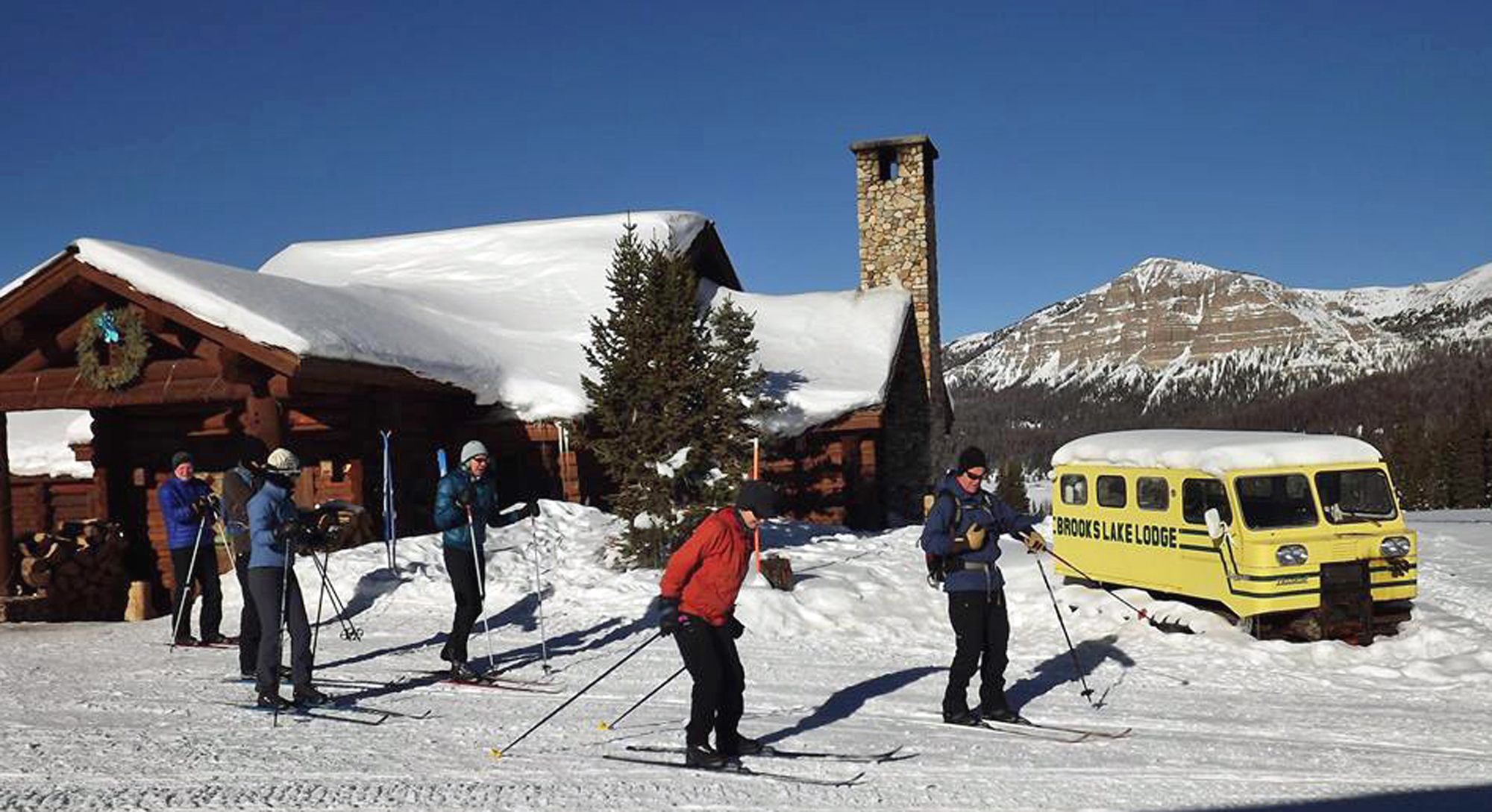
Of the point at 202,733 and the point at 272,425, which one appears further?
the point at 272,425

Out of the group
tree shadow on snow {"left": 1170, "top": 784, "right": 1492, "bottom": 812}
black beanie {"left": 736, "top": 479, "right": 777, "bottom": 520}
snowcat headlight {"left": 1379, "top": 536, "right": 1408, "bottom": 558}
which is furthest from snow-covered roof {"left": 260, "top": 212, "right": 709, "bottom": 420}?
tree shadow on snow {"left": 1170, "top": 784, "right": 1492, "bottom": 812}

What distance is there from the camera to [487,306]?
2144 cm

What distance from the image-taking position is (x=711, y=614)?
6.23 metres

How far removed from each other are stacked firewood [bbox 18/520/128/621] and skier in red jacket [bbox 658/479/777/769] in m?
11.5

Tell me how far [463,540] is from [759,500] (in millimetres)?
3060

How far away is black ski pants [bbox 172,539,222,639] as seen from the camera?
1012cm

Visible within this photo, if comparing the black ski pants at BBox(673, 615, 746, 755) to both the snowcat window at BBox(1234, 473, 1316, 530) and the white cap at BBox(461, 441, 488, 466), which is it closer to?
the white cap at BBox(461, 441, 488, 466)

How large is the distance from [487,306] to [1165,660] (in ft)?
48.4

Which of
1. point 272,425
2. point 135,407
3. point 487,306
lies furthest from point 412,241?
point 272,425

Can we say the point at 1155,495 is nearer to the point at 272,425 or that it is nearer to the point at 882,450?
the point at 272,425

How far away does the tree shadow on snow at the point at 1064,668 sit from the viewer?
8750 millimetres

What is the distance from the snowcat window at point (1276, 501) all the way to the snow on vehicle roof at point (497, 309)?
8532mm

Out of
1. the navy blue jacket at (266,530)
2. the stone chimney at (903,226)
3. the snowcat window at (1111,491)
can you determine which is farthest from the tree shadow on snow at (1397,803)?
the stone chimney at (903,226)

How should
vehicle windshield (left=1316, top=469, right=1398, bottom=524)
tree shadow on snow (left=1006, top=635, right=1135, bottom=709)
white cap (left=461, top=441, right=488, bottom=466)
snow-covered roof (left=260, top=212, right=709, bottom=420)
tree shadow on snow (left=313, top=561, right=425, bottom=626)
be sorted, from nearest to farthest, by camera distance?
white cap (left=461, top=441, right=488, bottom=466) → tree shadow on snow (left=1006, top=635, right=1135, bottom=709) → vehicle windshield (left=1316, top=469, right=1398, bottom=524) → tree shadow on snow (left=313, top=561, right=425, bottom=626) → snow-covered roof (left=260, top=212, right=709, bottom=420)
